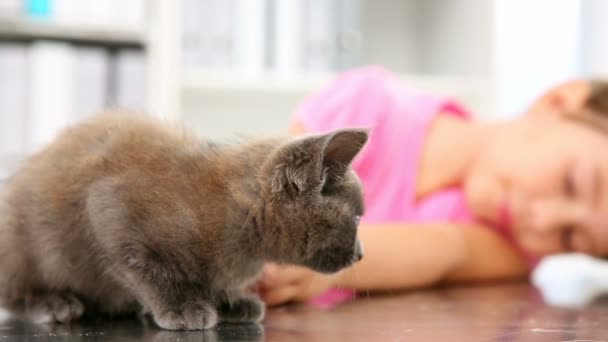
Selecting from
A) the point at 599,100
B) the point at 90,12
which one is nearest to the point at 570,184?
the point at 599,100

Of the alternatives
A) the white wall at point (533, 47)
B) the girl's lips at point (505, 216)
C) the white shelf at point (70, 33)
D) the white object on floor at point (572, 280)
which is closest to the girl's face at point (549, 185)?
the girl's lips at point (505, 216)

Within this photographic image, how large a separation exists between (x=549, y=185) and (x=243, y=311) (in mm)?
848

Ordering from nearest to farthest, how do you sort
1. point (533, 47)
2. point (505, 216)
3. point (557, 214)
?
point (557, 214)
point (505, 216)
point (533, 47)

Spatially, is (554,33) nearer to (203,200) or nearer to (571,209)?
(571,209)

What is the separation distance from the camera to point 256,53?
2.22 meters

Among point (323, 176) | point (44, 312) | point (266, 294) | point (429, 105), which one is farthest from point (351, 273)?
point (429, 105)

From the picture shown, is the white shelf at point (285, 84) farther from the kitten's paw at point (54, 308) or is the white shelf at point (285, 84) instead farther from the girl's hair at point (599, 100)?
the kitten's paw at point (54, 308)

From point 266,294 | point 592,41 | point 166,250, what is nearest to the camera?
point 166,250

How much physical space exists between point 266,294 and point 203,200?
10.9 inches

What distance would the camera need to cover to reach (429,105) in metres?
1.89

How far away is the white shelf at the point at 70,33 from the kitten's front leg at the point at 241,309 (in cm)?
135

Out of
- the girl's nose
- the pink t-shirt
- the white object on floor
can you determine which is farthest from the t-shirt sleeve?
the white object on floor

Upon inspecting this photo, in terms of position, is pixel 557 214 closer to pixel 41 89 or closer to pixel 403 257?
pixel 403 257

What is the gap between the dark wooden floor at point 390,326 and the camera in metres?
0.77
